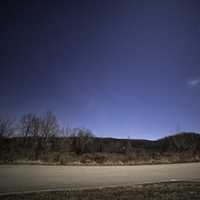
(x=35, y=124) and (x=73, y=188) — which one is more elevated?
(x=35, y=124)

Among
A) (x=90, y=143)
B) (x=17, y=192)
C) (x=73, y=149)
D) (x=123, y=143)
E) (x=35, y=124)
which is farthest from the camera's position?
(x=123, y=143)

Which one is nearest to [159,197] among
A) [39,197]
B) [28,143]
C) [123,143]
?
[39,197]

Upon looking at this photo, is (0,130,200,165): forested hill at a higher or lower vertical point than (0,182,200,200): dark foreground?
higher

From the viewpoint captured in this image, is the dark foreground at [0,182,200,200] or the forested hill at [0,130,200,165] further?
the forested hill at [0,130,200,165]

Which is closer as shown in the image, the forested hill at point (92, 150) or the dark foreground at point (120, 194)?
the dark foreground at point (120, 194)

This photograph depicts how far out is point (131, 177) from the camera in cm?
1092

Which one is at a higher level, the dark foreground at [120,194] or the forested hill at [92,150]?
the forested hill at [92,150]

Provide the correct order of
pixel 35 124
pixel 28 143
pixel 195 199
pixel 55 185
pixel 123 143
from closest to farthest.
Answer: pixel 195 199
pixel 55 185
pixel 28 143
pixel 35 124
pixel 123 143

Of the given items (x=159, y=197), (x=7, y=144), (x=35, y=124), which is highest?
(x=35, y=124)

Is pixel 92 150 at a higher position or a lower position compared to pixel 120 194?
higher

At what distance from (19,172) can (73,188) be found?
4.31 meters

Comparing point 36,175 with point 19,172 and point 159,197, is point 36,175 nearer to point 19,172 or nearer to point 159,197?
point 19,172

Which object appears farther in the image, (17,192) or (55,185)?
(55,185)

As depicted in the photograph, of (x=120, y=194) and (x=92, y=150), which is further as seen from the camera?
(x=92, y=150)
